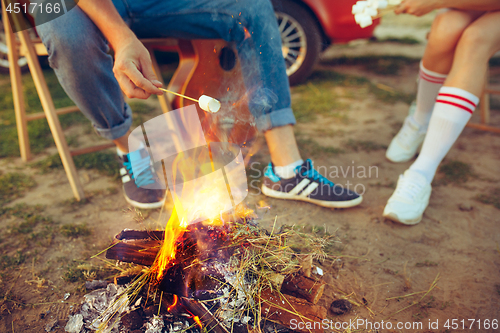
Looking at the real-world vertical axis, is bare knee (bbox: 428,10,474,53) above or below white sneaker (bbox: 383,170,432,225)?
above

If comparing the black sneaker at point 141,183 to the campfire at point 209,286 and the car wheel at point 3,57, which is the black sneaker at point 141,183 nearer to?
the campfire at point 209,286

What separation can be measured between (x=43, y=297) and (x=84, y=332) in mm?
305

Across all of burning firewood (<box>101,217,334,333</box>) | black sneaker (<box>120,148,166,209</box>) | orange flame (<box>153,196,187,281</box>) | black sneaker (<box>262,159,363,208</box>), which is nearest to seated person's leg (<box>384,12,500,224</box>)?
black sneaker (<box>262,159,363,208</box>)

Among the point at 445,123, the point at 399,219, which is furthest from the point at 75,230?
the point at 445,123

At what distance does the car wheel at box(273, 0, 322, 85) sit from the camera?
11.7 feet

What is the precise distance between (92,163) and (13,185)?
0.49m

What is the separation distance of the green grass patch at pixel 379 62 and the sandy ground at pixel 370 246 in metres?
2.26

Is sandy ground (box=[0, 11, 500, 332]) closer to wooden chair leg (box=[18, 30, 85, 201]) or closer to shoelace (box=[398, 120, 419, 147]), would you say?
shoelace (box=[398, 120, 419, 147])

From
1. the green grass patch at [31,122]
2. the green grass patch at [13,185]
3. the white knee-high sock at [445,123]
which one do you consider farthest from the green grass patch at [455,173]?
the green grass patch at [31,122]

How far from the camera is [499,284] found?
128 cm

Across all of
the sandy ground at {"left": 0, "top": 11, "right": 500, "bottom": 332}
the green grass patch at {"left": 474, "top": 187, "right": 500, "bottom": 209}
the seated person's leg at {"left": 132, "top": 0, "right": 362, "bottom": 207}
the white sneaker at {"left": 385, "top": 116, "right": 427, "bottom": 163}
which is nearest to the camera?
the sandy ground at {"left": 0, "top": 11, "right": 500, "bottom": 332}

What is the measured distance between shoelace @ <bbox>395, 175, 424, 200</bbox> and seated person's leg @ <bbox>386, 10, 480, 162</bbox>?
0.60 metres

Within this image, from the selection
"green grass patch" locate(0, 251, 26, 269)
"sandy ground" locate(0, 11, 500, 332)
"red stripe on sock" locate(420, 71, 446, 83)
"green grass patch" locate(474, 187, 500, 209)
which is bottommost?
"green grass patch" locate(474, 187, 500, 209)

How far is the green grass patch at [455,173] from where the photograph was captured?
2021mm
